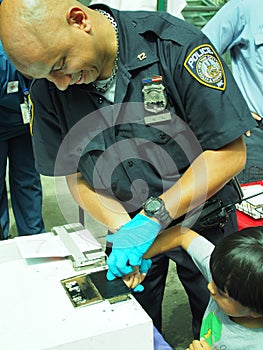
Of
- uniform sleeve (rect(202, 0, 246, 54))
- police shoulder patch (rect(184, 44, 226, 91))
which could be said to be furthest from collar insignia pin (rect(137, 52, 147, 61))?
uniform sleeve (rect(202, 0, 246, 54))

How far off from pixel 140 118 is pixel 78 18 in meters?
0.28

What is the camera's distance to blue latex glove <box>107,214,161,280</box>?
0.94m

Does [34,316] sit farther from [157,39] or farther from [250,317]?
[157,39]

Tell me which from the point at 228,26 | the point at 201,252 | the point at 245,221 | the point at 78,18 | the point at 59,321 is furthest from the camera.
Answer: the point at 228,26

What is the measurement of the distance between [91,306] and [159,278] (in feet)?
1.77

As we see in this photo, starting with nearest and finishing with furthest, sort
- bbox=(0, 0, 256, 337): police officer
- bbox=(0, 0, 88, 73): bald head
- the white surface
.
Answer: the white surface < bbox=(0, 0, 88, 73): bald head < bbox=(0, 0, 256, 337): police officer

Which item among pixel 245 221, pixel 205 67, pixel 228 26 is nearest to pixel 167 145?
pixel 205 67

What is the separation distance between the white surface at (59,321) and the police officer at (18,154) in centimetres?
125

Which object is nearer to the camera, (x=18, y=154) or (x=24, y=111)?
(x=24, y=111)

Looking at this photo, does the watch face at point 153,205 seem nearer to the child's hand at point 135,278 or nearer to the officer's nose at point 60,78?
the child's hand at point 135,278

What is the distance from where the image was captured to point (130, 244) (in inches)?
40.6

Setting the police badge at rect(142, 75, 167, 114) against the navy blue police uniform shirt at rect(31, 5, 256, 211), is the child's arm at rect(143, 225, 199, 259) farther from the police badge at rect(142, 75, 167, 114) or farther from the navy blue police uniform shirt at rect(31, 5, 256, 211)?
the police badge at rect(142, 75, 167, 114)

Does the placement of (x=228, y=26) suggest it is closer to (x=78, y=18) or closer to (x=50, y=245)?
(x=78, y=18)

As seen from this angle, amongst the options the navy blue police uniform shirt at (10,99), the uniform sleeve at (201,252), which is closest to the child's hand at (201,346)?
the uniform sleeve at (201,252)
